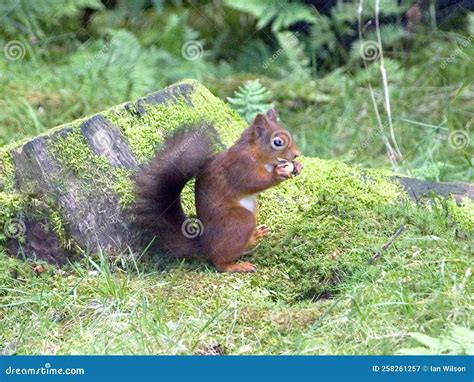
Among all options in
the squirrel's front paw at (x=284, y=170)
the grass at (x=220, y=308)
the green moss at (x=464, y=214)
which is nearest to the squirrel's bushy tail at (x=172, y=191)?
the grass at (x=220, y=308)

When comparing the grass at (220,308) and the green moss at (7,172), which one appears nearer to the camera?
the grass at (220,308)

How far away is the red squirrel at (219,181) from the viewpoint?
4496 mm

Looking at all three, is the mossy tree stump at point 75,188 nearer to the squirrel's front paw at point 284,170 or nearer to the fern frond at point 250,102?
the squirrel's front paw at point 284,170

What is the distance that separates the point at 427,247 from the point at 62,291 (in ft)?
5.79

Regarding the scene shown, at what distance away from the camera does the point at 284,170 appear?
14.6ft

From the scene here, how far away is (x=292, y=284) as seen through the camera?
4.50 m

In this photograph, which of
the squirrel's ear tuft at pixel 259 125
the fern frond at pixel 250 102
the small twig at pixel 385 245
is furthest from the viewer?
the fern frond at pixel 250 102

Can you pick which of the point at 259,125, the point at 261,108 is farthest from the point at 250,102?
the point at 259,125

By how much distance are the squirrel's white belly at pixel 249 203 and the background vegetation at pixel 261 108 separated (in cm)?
35

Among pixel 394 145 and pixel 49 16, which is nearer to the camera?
pixel 394 145

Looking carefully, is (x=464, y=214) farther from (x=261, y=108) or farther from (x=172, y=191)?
(x=261, y=108)

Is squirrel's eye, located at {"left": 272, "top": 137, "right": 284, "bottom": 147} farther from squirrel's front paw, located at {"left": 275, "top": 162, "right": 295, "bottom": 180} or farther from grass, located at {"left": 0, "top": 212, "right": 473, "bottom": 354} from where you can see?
grass, located at {"left": 0, "top": 212, "right": 473, "bottom": 354}
